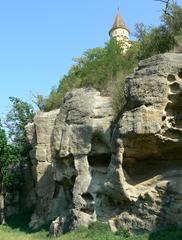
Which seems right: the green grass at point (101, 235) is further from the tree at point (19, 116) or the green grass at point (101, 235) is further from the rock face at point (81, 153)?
the tree at point (19, 116)

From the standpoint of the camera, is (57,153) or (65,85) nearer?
(57,153)

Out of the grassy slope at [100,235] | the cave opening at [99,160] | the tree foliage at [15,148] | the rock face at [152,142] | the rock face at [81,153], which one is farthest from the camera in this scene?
the tree foliage at [15,148]

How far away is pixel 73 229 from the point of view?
1659 cm

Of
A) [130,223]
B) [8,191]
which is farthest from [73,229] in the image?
[8,191]

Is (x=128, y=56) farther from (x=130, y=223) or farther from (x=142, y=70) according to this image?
(x=130, y=223)

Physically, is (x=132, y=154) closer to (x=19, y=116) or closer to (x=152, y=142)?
(x=152, y=142)

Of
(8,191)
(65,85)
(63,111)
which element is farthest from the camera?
(8,191)

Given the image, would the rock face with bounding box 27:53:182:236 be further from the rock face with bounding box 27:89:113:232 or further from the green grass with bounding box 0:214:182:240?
the green grass with bounding box 0:214:182:240

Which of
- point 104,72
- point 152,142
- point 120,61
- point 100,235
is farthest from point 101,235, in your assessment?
point 120,61

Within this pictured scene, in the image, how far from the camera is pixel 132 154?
50.7 feet

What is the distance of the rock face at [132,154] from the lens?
1443 centimetres

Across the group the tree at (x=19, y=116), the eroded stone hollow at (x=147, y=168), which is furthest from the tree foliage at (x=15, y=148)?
the eroded stone hollow at (x=147, y=168)

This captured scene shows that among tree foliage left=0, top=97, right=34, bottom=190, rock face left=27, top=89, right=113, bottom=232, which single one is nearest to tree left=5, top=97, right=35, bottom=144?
tree foliage left=0, top=97, right=34, bottom=190

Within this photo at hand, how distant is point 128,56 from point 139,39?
3.38 feet
